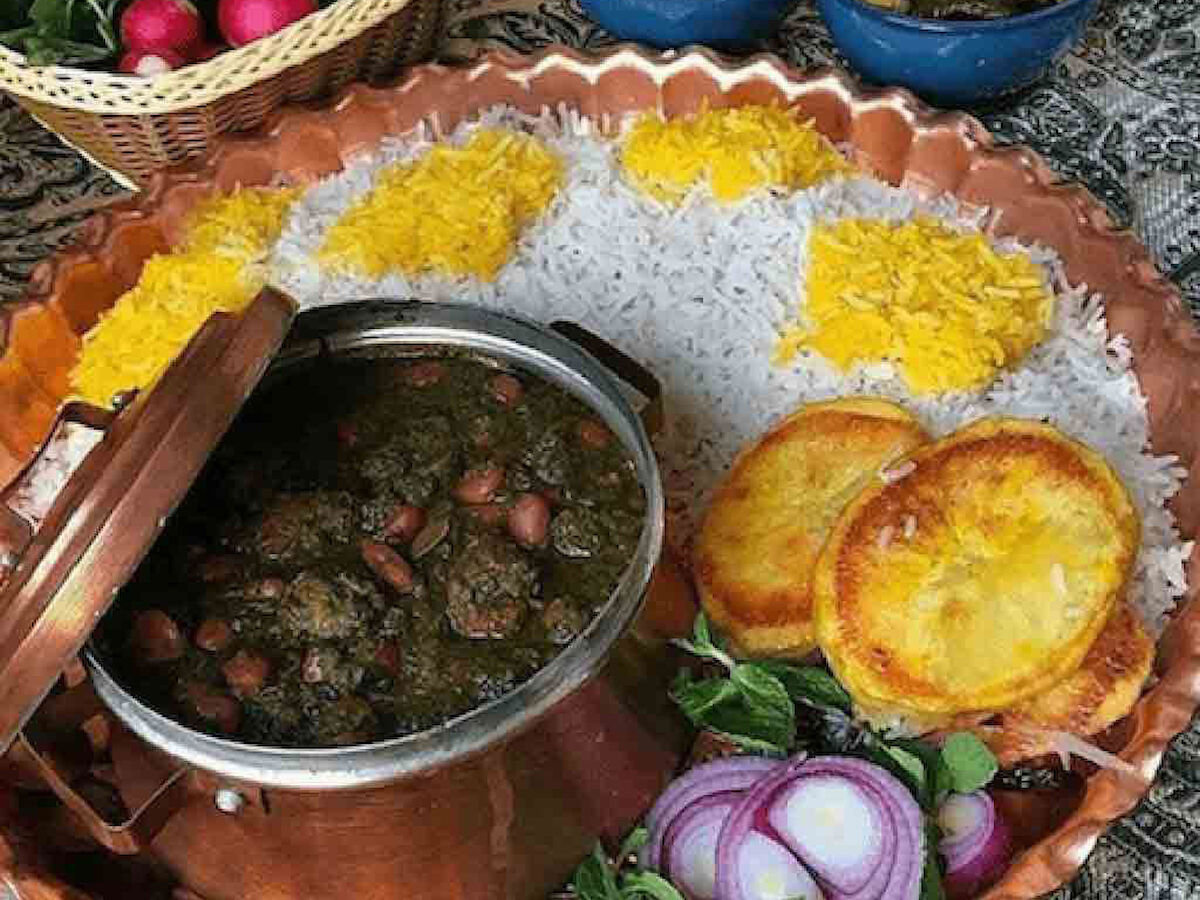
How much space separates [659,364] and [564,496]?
40cm

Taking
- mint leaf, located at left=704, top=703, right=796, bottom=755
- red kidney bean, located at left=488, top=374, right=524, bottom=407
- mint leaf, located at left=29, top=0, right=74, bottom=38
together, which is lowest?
mint leaf, located at left=704, top=703, right=796, bottom=755

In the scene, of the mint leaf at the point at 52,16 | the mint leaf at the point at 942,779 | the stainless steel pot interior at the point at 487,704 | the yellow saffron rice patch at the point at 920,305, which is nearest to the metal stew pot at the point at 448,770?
the stainless steel pot interior at the point at 487,704

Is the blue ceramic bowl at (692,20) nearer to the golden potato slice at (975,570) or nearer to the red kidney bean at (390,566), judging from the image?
the golden potato slice at (975,570)

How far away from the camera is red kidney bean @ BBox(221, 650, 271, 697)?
131 centimetres

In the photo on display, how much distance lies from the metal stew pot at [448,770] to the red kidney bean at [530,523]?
0.28 feet

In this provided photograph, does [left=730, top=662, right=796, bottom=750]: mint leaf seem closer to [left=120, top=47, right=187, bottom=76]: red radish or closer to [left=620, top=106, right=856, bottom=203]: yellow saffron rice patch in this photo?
[left=620, top=106, right=856, bottom=203]: yellow saffron rice patch

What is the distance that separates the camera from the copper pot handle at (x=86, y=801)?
131cm

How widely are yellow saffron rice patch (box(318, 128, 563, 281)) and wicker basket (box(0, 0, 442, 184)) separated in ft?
0.58

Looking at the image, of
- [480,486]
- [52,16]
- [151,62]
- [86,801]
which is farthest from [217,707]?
[52,16]

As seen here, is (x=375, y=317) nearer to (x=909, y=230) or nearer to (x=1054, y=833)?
(x=909, y=230)

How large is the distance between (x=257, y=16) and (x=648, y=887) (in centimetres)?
116

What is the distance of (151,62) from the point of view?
6.40 feet

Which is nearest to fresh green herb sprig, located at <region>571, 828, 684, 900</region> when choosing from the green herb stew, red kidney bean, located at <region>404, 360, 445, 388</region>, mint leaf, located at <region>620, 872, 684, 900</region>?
mint leaf, located at <region>620, 872, 684, 900</region>

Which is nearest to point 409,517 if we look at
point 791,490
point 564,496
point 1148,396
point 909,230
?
point 564,496
